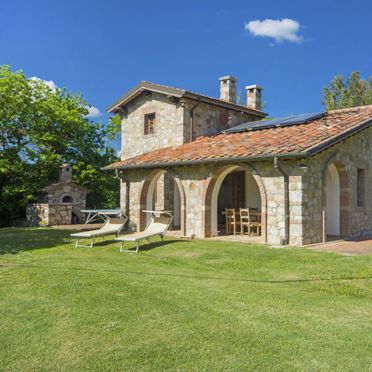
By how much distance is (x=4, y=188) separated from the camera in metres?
21.0

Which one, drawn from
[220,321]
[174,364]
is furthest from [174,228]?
[174,364]

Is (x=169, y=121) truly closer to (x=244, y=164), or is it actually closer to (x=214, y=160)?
(x=214, y=160)

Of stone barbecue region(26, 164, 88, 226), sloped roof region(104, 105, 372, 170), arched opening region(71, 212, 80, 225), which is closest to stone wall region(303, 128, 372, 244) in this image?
sloped roof region(104, 105, 372, 170)

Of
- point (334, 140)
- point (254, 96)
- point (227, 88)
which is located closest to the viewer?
point (334, 140)

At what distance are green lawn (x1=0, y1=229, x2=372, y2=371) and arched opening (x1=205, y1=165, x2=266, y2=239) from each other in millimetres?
4079

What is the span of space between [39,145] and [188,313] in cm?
1960

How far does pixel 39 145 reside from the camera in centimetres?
2262

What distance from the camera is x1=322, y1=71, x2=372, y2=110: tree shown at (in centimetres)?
3988

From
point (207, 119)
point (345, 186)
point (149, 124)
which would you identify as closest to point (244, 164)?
point (345, 186)

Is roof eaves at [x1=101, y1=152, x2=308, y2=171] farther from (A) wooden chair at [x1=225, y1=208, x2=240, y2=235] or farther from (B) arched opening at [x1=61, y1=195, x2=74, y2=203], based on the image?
(B) arched opening at [x1=61, y1=195, x2=74, y2=203]

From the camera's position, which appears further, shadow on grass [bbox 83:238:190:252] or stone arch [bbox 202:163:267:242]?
stone arch [bbox 202:163:267:242]

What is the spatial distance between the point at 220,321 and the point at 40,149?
20.3 metres

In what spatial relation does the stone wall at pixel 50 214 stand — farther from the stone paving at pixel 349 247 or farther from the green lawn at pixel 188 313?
the stone paving at pixel 349 247

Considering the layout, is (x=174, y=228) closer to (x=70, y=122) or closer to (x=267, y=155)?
(x=267, y=155)
